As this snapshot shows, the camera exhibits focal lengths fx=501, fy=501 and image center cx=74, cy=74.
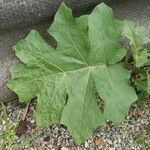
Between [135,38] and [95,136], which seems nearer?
[135,38]

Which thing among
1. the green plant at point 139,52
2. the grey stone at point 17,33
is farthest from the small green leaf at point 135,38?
the grey stone at point 17,33

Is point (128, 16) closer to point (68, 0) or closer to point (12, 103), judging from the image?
point (68, 0)

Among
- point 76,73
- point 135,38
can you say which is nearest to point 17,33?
point 76,73

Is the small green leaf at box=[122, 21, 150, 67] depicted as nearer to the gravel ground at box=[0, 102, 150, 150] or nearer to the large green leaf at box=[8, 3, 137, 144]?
the large green leaf at box=[8, 3, 137, 144]

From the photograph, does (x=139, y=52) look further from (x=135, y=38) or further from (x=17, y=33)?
(x=17, y=33)

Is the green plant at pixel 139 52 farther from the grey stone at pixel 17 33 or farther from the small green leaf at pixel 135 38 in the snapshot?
the grey stone at pixel 17 33
